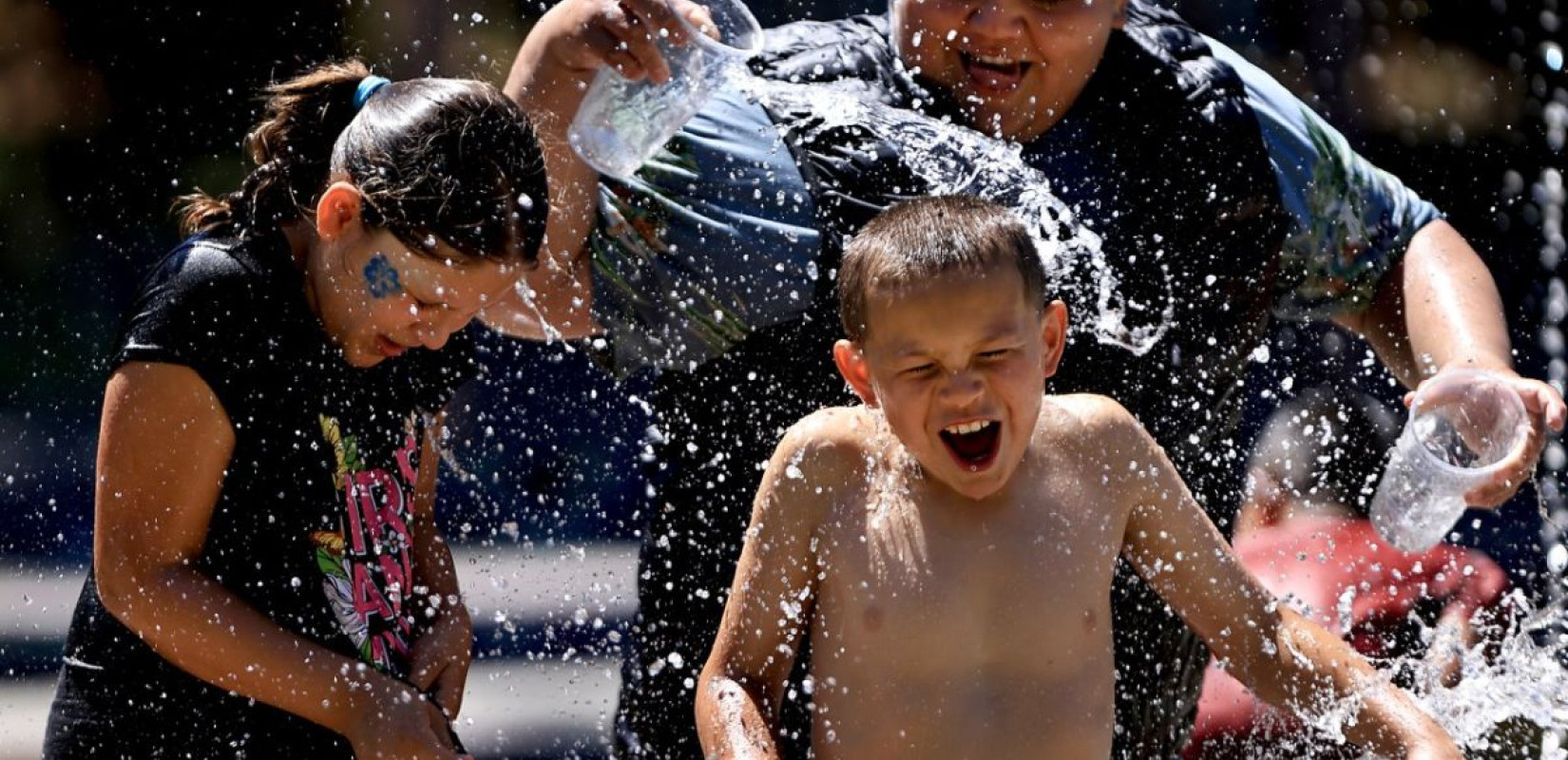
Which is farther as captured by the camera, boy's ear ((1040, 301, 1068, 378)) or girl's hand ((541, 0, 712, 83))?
girl's hand ((541, 0, 712, 83))

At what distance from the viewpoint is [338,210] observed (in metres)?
2.51

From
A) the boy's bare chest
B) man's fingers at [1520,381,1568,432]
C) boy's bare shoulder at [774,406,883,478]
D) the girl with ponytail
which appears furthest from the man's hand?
the girl with ponytail

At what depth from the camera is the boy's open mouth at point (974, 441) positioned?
234 cm

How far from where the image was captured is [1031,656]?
96.3 inches

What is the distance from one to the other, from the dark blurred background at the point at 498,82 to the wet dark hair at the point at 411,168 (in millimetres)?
2435

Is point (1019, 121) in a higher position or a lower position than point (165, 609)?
higher

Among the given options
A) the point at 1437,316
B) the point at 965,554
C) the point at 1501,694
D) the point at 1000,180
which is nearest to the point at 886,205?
the point at 1000,180

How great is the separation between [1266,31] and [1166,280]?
3005 millimetres

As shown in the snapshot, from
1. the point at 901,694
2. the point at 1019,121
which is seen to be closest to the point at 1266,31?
the point at 1019,121

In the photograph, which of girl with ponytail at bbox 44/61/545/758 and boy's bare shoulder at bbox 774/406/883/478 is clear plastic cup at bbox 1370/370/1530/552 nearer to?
boy's bare shoulder at bbox 774/406/883/478

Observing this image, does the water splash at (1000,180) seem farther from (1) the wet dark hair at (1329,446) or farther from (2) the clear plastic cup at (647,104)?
(1) the wet dark hair at (1329,446)

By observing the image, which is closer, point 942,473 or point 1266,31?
point 942,473

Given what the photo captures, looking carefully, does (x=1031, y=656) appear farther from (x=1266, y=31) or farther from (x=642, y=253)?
(x=1266, y=31)

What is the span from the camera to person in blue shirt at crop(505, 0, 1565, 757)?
280 centimetres
